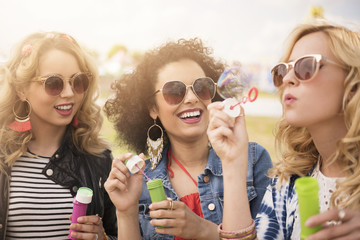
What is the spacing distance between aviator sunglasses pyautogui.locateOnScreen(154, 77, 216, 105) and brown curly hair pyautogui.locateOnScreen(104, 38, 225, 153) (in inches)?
10.3

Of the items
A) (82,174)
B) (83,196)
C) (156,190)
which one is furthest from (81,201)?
(82,174)

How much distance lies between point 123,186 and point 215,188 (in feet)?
2.38

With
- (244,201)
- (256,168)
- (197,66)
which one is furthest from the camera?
(197,66)

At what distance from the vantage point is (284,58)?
1.97 m

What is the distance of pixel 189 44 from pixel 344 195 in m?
1.76

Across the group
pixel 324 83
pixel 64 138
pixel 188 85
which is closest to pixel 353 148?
pixel 324 83

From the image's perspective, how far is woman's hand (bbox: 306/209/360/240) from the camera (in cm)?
142

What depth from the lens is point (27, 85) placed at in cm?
273

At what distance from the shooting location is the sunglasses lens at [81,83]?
2777 mm

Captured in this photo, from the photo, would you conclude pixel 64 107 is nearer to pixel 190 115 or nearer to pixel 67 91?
pixel 67 91

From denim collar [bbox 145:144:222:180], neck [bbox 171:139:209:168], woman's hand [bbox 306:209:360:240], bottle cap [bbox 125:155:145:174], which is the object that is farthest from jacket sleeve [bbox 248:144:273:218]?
woman's hand [bbox 306:209:360:240]

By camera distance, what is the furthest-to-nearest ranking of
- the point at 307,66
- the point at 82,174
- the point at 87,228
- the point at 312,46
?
1. the point at 82,174
2. the point at 87,228
3. the point at 312,46
4. the point at 307,66

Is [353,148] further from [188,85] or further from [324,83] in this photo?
[188,85]

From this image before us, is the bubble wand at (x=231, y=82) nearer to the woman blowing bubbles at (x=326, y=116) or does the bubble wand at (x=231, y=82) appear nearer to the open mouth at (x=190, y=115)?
the open mouth at (x=190, y=115)
